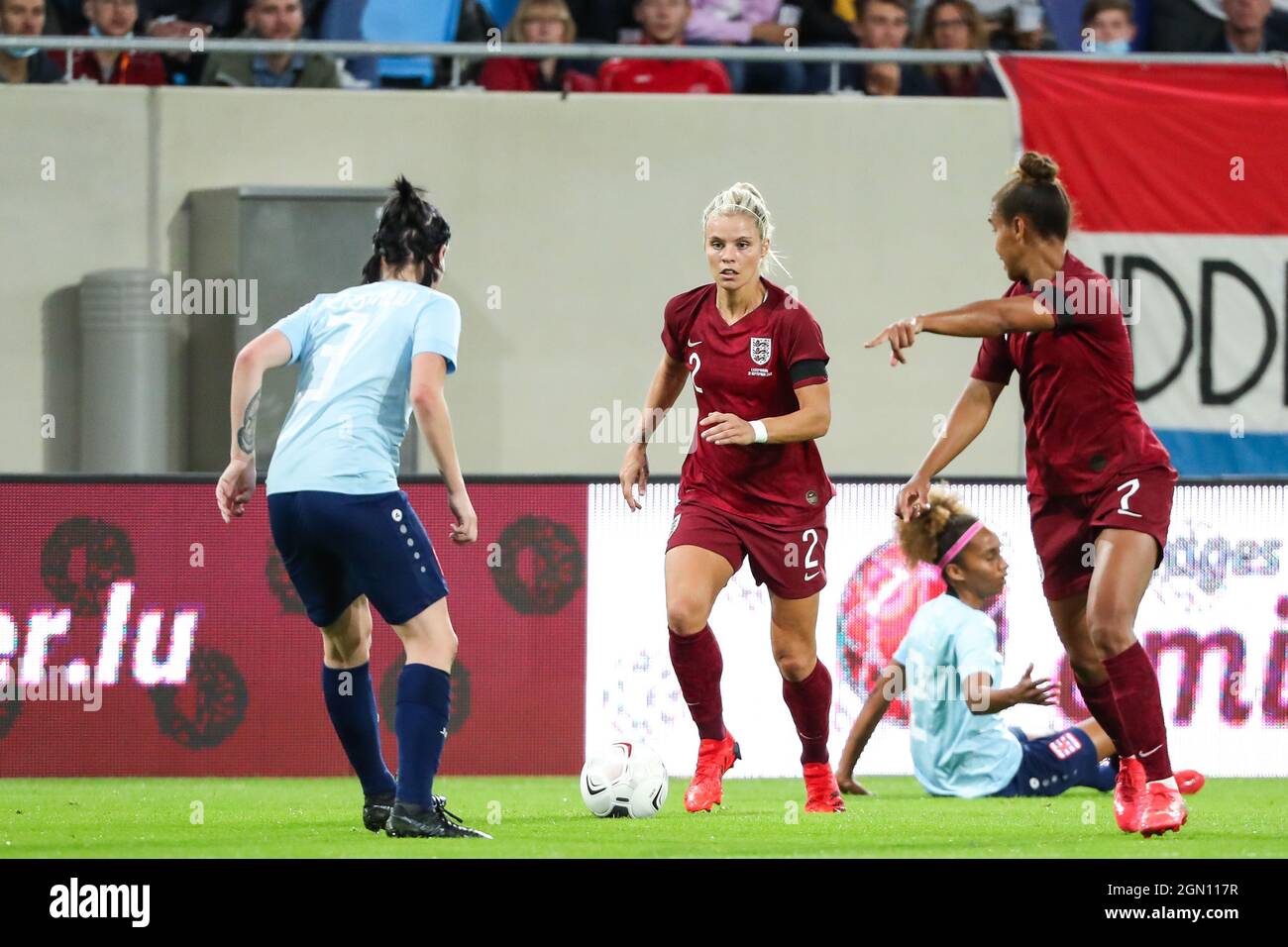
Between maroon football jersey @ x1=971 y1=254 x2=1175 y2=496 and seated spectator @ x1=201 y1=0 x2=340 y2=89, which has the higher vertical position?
seated spectator @ x1=201 y1=0 x2=340 y2=89

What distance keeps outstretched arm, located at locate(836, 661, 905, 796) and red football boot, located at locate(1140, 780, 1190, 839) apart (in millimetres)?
2259

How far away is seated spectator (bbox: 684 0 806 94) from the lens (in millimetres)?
11734

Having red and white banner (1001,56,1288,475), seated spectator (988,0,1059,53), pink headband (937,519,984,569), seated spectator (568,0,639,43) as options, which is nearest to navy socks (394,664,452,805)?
pink headband (937,519,984,569)

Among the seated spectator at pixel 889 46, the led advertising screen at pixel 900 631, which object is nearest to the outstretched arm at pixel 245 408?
the led advertising screen at pixel 900 631

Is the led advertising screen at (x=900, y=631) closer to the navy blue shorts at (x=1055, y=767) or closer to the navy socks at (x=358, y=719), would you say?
the navy blue shorts at (x=1055, y=767)

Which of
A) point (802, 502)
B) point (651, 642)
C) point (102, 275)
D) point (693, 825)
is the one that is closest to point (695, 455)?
point (802, 502)

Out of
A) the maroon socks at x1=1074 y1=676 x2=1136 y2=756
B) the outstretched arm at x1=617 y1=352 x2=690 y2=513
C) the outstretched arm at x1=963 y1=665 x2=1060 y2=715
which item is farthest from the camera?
the outstretched arm at x1=963 y1=665 x2=1060 y2=715

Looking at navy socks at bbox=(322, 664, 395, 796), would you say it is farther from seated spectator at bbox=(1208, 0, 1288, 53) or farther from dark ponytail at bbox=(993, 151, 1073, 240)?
seated spectator at bbox=(1208, 0, 1288, 53)

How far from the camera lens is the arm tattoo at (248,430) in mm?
6246

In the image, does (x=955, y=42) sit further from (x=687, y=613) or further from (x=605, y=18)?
(x=687, y=613)

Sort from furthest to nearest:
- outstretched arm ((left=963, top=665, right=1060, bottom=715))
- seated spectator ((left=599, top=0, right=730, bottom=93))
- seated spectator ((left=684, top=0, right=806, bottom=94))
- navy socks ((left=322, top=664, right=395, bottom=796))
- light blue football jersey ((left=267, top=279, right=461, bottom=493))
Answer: seated spectator ((left=684, top=0, right=806, bottom=94))
seated spectator ((left=599, top=0, right=730, bottom=93))
outstretched arm ((left=963, top=665, right=1060, bottom=715))
navy socks ((left=322, top=664, right=395, bottom=796))
light blue football jersey ((left=267, top=279, right=461, bottom=493))

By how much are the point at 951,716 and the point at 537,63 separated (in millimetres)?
5076

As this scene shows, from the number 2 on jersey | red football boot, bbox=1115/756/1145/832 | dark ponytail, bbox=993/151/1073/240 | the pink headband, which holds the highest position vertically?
dark ponytail, bbox=993/151/1073/240

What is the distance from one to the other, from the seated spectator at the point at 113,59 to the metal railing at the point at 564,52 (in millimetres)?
122
